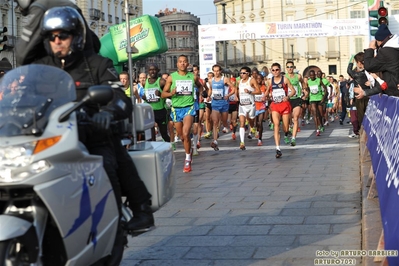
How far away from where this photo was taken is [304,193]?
9781mm

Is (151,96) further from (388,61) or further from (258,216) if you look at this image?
(258,216)

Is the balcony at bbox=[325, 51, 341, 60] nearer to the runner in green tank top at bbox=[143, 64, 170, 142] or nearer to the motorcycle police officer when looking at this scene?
the runner in green tank top at bbox=[143, 64, 170, 142]

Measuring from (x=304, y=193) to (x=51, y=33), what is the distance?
556 centimetres

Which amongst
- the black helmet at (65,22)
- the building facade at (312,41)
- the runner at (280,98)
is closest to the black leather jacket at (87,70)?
the black helmet at (65,22)

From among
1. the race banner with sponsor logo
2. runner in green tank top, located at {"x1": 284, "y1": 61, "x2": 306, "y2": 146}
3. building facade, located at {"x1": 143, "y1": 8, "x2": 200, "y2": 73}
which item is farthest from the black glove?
building facade, located at {"x1": 143, "y1": 8, "x2": 200, "y2": 73}

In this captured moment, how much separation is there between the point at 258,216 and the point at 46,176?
Answer: 175 inches

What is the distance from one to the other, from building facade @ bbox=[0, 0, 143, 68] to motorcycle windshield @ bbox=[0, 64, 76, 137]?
55.7 metres

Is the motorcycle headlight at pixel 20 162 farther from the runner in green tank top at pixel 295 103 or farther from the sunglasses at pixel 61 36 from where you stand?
the runner in green tank top at pixel 295 103

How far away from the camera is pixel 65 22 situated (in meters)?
4.66

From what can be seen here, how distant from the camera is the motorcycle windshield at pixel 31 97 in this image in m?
4.04

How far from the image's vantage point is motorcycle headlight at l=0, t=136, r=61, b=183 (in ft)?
12.8

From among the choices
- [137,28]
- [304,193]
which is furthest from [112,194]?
[137,28]

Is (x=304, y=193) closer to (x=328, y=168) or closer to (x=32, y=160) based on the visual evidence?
(x=328, y=168)

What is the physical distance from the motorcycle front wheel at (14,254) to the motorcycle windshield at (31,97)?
512 mm
